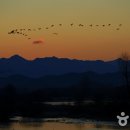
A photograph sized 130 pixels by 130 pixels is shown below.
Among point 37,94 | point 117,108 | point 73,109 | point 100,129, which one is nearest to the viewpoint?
point 100,129

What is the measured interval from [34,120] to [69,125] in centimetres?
151

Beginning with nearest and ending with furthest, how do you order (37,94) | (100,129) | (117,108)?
(100,129), (117,108), (37,94)

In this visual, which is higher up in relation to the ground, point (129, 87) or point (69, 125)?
point (129, 87)

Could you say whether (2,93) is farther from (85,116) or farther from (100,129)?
(100,129)

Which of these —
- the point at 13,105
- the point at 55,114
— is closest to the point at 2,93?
the point at 13,105

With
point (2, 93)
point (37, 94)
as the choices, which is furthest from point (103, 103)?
point (2, 93)

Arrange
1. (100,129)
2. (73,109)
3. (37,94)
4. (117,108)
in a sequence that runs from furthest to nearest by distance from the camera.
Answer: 1. (73,109)
2. (37,94)
3. (117,108)
4. (100,129)

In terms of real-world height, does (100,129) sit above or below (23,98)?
below

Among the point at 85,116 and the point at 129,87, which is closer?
the point at 129,87

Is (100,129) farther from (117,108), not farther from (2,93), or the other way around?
(2,93)

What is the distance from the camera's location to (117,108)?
10.5 metres

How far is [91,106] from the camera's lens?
11789 millimetres

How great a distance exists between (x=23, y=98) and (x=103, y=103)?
6.26ft

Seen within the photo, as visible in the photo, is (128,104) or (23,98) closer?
(128,104)
